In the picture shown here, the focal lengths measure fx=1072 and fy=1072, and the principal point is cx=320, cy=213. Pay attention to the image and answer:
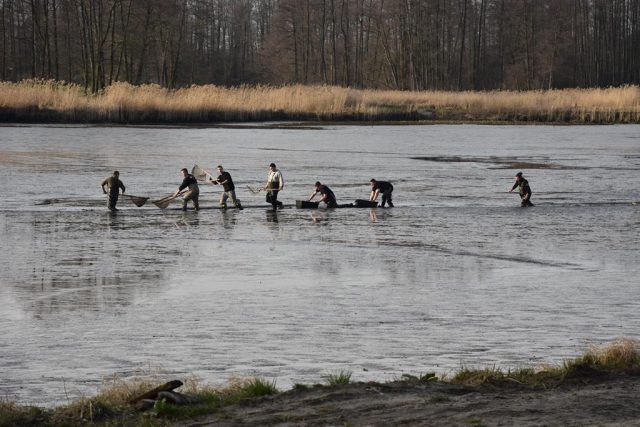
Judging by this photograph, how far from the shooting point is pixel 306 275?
17.8 metres

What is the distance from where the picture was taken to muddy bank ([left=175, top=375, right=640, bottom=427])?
788 cm

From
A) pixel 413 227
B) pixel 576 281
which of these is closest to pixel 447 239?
pixel 413 227

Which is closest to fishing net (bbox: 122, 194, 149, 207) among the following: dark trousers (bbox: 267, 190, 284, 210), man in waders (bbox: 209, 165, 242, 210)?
man in waders (bbox: 209, 165, 242, 210)

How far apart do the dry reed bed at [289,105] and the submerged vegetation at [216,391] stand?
4783 cm

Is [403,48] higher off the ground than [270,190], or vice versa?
[403,48]

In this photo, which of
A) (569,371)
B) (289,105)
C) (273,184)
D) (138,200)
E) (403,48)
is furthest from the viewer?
(403,48)

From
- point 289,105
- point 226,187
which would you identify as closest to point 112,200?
point 226,187

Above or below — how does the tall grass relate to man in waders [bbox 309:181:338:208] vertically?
below

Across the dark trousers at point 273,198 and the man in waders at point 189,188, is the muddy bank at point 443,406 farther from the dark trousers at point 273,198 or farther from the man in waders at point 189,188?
the man in waders at point 189,188

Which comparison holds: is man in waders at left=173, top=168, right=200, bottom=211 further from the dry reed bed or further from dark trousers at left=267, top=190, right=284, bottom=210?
the dry reed bed

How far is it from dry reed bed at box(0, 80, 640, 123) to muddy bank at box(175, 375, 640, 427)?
49.1 m

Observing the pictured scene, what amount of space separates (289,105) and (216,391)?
2164 inches

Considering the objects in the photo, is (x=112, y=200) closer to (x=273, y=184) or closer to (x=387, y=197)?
(x=273, y=184)

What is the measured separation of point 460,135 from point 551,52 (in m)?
40.4
